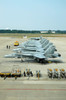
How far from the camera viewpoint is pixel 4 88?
768 inches

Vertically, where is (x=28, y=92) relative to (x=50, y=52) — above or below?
below

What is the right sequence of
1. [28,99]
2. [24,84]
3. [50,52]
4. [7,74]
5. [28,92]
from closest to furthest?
[28,99] → [28,92] → [24,84] → [7,74] → [50,52]

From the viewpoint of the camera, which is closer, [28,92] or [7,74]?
[28,92]

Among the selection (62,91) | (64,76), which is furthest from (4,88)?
(64,76)

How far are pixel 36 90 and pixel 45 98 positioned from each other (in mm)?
2442

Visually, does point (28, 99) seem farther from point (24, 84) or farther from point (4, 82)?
point (4, 82)

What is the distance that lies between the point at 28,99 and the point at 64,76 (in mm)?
9386

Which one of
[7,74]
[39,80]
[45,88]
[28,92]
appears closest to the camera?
[28,92]

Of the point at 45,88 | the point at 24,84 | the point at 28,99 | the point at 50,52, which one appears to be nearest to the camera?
the point at 28,99

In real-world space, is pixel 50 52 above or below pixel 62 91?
above

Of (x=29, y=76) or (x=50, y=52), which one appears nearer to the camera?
(x=29, y=76)

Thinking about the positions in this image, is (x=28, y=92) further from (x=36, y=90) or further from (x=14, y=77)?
(x=14, y=77)

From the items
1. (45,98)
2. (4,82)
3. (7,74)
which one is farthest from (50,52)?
(45,98)

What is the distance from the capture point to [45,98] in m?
16.8
